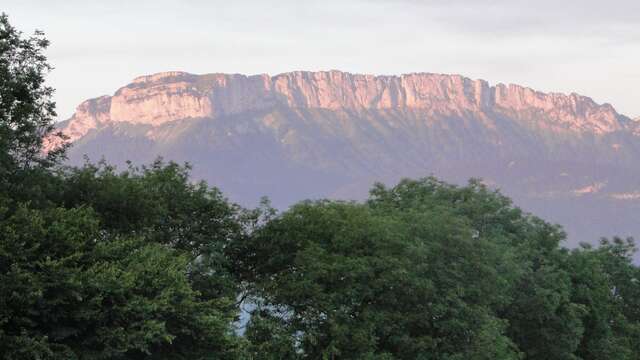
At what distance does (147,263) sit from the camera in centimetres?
4041

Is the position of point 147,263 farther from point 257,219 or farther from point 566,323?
point 566,323

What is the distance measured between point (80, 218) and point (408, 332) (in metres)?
20.6

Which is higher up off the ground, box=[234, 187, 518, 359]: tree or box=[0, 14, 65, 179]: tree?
box=[0, 14, 65, 179]: tree

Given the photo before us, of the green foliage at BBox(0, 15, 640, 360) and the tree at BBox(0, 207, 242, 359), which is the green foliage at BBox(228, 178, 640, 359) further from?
the tree at BBox(0, 207, 242, 359)

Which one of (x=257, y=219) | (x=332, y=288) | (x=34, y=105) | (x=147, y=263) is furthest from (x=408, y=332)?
(x=34, y=105)

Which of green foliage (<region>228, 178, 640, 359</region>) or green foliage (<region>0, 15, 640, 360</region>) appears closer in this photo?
green foliage (<region>0, 15, 640, 360</region>)

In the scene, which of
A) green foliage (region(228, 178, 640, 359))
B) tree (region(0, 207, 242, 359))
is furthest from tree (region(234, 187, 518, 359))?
tree (region(0, 207, 242, 359))

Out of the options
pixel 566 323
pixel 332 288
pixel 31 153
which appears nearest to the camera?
pixel 31 153

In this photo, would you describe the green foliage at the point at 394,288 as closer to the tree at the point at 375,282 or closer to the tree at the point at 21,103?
the tree at the point at 375,282

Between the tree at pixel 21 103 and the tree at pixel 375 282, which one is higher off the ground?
the tree at pixel 21 103

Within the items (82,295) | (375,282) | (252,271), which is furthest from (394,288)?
(82,295)

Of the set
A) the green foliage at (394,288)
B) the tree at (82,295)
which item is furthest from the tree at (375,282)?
the tree at (82,295)

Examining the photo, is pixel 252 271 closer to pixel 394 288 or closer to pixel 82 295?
pixel 394 288

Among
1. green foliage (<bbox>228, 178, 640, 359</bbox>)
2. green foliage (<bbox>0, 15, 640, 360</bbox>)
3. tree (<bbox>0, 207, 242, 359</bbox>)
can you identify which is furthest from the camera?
green foliage (<bbox>228, 178, 640, 359</bbox>)
